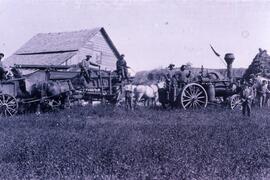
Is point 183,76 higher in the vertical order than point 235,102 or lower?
higher

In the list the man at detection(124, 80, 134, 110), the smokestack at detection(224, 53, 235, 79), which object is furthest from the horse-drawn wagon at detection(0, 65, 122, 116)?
the smokestack at detection(224, 53, 235, 79)

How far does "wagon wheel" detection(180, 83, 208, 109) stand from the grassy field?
5.12 metres

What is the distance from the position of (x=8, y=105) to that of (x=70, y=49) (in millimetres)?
18027

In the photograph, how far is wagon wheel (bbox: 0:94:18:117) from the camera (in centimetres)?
1325

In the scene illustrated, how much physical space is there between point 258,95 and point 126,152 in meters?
14.0

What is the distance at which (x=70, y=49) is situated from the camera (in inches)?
1219

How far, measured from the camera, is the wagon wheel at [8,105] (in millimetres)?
13250

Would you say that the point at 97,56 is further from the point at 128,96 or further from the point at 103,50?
the point at 128,96

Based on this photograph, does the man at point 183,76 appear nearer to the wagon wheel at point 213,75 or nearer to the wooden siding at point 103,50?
the wagon wheel at point 213,75

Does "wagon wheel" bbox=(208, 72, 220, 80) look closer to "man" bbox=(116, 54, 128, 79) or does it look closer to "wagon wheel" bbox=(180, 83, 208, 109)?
"wagon wheel" bbox=(180, 83, 208, 109)

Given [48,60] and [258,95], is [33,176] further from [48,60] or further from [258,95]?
[48,60]

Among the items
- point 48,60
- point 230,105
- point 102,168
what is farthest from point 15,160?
point 48,60

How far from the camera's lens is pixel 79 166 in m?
5.46

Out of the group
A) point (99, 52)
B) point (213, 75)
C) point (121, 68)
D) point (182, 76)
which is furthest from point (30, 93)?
point (99, 52)
